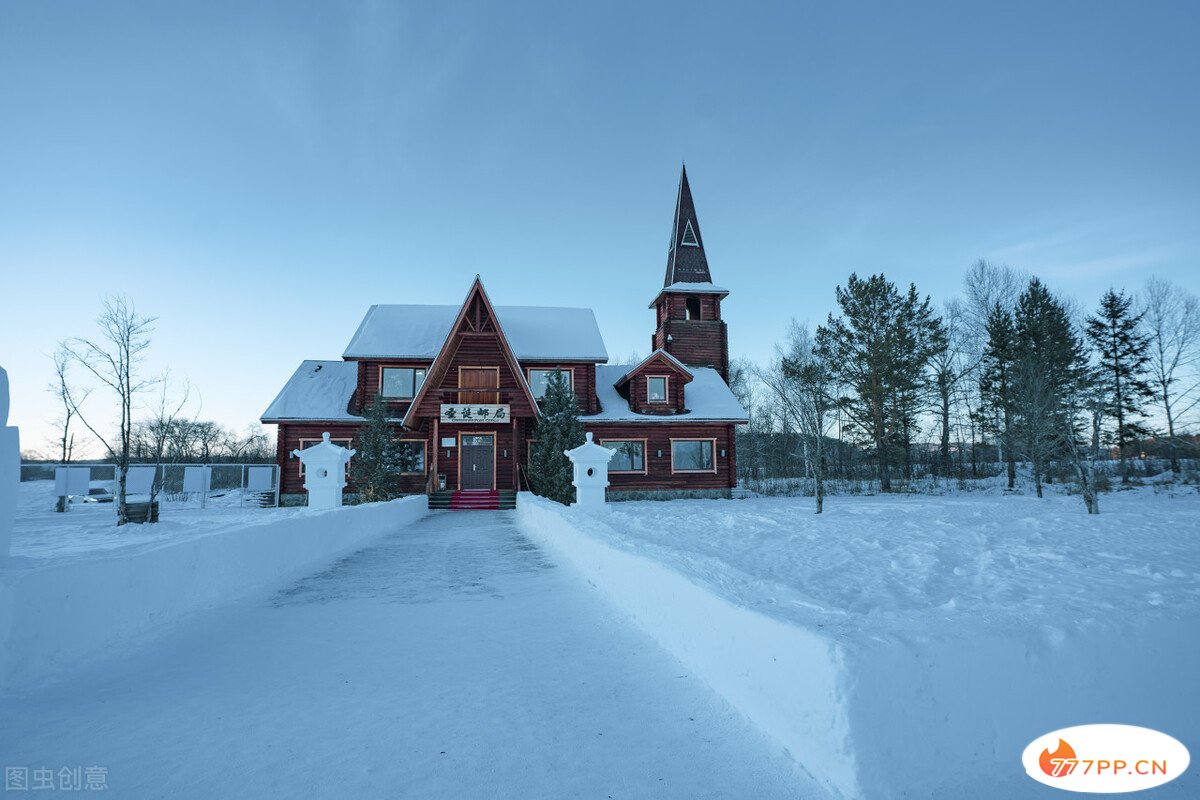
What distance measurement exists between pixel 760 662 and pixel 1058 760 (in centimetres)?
118

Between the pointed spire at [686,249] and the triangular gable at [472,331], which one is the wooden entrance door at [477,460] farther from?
the pointed spire at [686,249]

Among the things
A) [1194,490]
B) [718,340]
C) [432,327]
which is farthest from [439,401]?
[1194,490]

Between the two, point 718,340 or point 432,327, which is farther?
point 718,340

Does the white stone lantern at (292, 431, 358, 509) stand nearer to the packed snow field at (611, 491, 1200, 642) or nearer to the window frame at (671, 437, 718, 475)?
the packed snow field at (611, 491, 1200, 642)

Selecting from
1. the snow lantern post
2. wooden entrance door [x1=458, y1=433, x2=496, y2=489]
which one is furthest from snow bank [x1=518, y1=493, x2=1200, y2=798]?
wooden entrance door [x1=458, y1=433, x2=496, y2=489]

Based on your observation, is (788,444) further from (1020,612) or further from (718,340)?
(1020,612)

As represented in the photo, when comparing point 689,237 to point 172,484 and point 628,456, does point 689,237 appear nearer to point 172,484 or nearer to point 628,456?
point 628,456

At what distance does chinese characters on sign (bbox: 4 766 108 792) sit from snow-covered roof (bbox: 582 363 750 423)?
71.4 feet

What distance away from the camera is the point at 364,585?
277 inches

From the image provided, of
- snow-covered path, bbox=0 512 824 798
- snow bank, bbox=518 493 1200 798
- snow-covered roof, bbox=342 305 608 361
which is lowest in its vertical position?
snow-covered path, bbox=0 512 824 798

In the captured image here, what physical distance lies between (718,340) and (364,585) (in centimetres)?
2498

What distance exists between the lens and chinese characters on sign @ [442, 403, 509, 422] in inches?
852

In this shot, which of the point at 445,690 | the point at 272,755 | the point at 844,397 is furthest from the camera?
the point at 844,397

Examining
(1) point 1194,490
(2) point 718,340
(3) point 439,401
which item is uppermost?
(2) point 718,340
